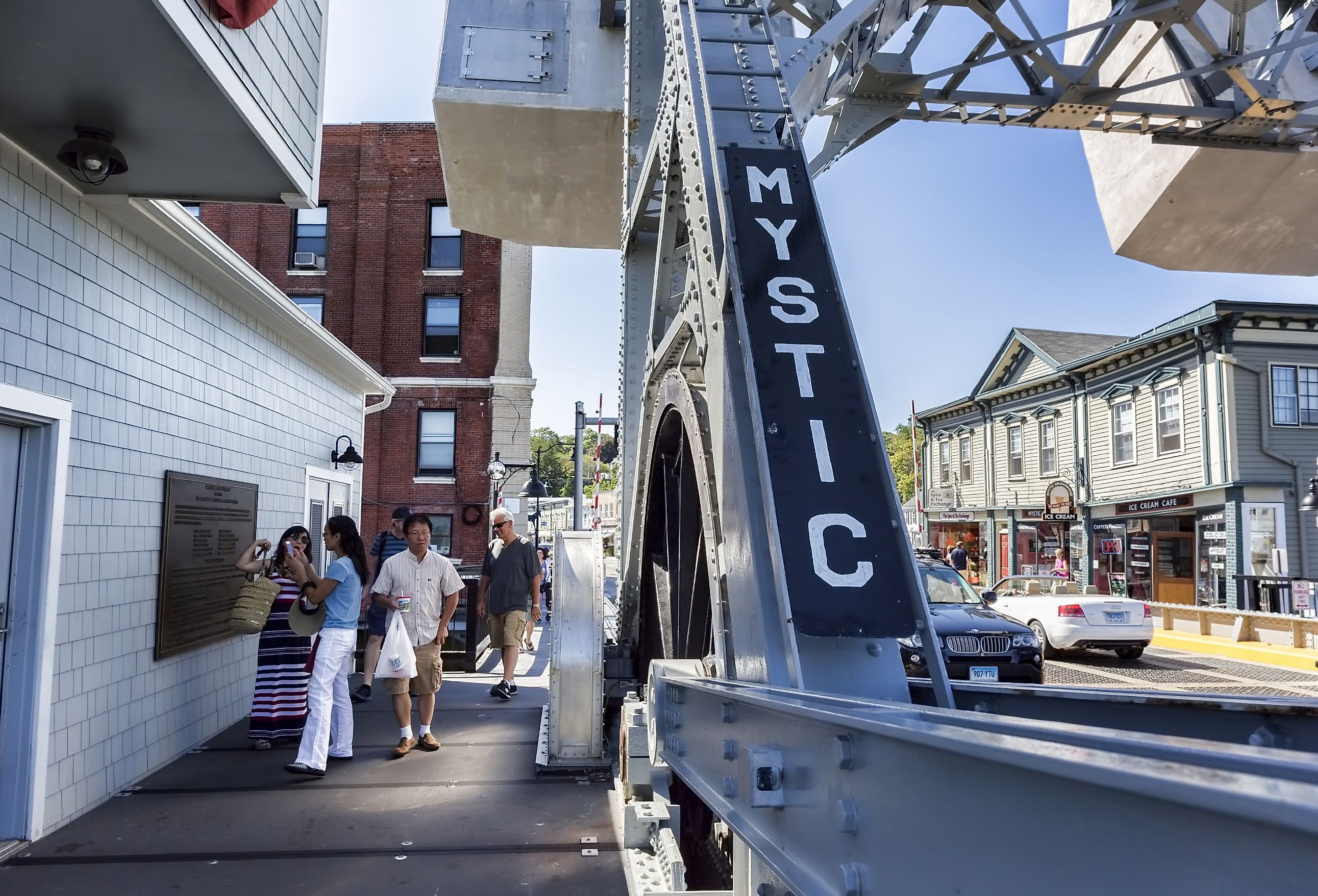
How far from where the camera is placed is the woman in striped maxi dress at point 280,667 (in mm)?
7109

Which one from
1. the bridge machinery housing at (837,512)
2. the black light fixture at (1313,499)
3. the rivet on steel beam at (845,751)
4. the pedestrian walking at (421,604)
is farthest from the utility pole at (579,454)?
the rivet on steel beam at (845,751)

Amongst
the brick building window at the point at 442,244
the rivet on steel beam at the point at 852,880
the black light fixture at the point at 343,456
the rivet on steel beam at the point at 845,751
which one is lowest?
the rivet on steel beam at the point at 852,880

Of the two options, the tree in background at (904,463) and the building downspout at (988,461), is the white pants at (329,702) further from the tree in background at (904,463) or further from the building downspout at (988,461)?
the tree in background at (904,463)

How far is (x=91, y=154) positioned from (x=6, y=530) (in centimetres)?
220

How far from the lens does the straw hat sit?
6621 millimetres

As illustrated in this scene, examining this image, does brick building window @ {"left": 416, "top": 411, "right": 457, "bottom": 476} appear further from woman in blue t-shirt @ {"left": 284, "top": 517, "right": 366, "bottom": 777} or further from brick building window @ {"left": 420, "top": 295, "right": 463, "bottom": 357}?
woman in blue t-shirt @ {"left": 284, "top": 517, "right": 366, "bottom": 777}

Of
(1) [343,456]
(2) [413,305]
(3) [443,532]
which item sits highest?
(2) [413,305]

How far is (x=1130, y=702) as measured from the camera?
190cm

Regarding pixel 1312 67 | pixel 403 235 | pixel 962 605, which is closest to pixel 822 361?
pixel 1312 67

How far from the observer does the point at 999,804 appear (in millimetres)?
920

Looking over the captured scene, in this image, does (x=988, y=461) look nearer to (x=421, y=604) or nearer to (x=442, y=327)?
(x=442, y=327)

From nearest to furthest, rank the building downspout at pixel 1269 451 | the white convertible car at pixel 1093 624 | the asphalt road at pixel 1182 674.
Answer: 1. the asphalt road at pixel 1182 674
2. the white convertible car at pixel 1093 624
3. the building downspout at pixel 1269 451

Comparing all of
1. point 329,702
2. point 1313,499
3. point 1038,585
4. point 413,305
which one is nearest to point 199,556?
point 329,702

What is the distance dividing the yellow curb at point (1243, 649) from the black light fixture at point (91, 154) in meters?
14.4
